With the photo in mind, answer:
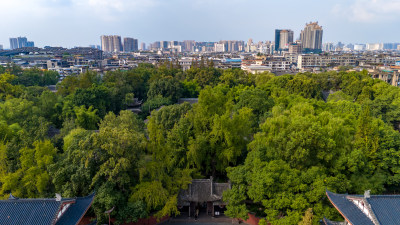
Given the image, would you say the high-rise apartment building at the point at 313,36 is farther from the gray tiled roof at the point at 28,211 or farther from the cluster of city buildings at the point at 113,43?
A: the gray tiled roof at the point at 28,211

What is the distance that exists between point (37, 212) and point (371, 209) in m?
12.2

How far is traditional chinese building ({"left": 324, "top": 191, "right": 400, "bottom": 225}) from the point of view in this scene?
9430 millimetres

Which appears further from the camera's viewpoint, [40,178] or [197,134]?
[197,134]

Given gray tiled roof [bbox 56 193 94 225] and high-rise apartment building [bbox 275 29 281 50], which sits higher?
high-rise apartment building [bbox 275 29 281 50]

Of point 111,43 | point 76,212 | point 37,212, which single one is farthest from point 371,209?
point 111,43

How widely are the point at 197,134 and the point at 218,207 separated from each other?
15.4 feet

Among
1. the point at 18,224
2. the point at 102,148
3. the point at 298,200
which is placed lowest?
the point at 298,200

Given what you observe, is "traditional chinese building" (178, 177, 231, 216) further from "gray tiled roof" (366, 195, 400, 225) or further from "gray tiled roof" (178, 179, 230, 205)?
"gray tiled roof" (366, 195, 400, 225)

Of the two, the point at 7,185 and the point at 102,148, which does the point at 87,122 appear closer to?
the point at 7,185

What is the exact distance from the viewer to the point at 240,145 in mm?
16953

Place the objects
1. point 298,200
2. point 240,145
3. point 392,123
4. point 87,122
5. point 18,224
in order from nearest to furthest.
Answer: point 18,224 < point 298,200 < point 240,145 < point 87,122 < point 392,123

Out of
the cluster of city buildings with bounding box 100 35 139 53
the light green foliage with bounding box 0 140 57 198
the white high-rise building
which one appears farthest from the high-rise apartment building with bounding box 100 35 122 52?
the light green foliage with bounding box 0 140 57 198

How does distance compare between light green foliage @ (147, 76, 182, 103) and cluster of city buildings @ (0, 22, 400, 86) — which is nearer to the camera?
light green foliage @ (147, 76, 182, 103)

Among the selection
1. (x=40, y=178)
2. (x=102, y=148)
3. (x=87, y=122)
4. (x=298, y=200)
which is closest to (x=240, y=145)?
(x=298, y=200)
